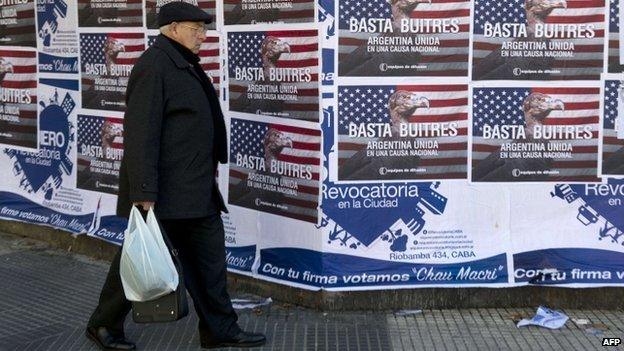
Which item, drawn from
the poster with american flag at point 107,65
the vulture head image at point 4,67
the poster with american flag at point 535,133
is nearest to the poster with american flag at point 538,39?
the poster with american flag at point 535,133

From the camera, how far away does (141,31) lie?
7543 mm

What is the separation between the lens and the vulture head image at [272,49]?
6.54 meters

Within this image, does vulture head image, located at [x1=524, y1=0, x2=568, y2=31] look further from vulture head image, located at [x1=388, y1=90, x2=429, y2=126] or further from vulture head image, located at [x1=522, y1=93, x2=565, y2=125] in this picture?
vulture head image, located at [x1=388, y1=90, x2=429, y2=126]

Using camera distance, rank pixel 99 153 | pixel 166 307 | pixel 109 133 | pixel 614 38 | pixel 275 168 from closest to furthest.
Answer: pixel 166 307, pixel 614 38, pixel 275 168, pixel 109 133, pixel 99 153

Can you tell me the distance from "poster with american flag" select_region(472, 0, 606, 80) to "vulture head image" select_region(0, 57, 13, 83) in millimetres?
4165

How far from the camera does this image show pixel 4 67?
8.77m

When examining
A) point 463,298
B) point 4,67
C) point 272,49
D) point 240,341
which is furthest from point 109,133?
point 463,298

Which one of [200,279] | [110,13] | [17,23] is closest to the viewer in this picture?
[200,279]

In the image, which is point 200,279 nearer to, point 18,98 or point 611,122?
point 611,122

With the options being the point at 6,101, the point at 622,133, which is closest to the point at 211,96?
the point at 622,133

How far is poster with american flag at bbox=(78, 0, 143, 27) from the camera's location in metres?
7.56

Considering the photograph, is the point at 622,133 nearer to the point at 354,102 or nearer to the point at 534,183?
the point at 534,183

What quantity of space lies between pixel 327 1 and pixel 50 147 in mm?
3182

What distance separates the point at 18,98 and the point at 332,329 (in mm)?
3827
